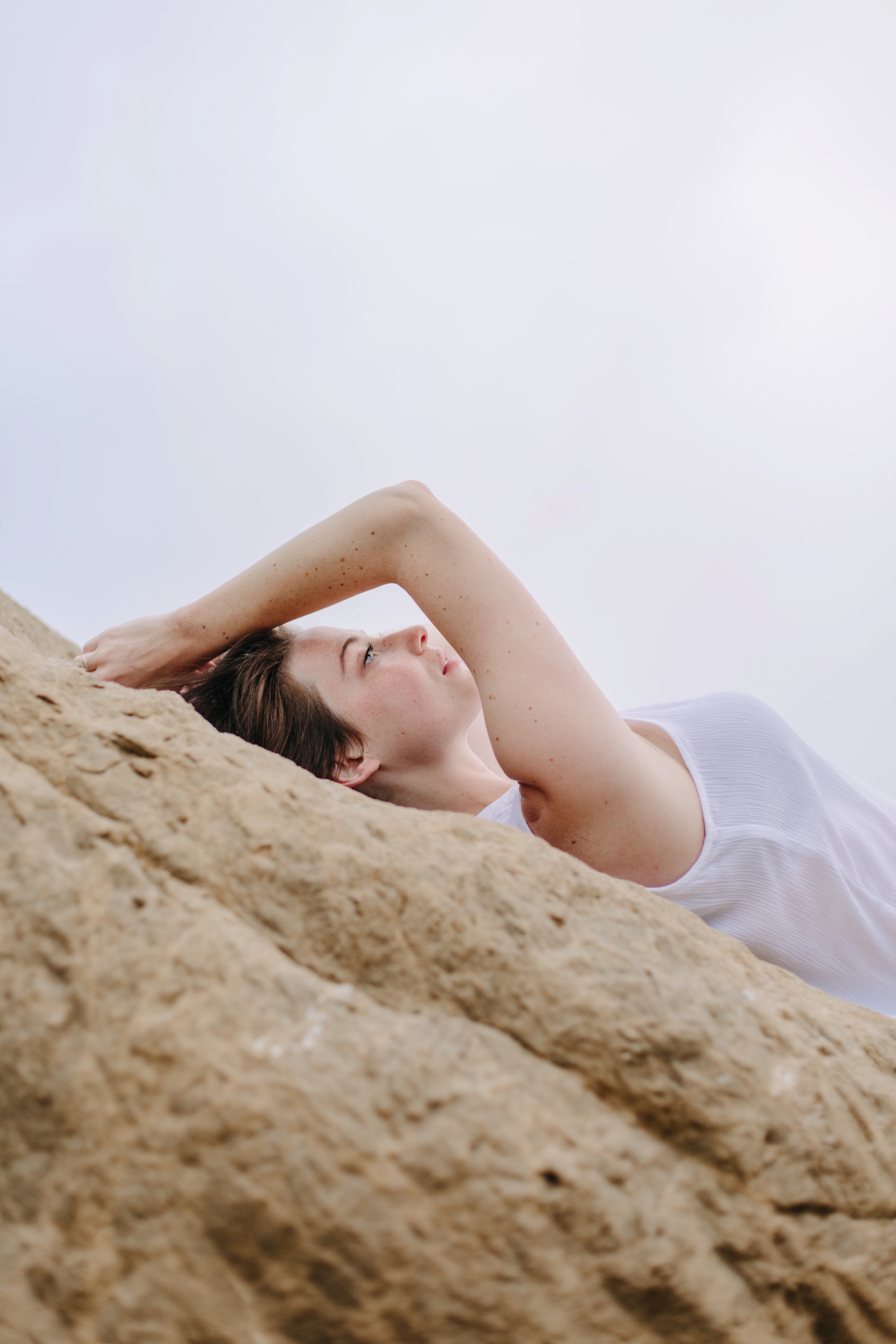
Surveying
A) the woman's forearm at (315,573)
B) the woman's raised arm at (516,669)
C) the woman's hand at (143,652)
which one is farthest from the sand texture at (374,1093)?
the woman's hand at (143,652)

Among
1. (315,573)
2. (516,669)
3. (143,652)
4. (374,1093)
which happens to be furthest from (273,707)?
(374,1093)

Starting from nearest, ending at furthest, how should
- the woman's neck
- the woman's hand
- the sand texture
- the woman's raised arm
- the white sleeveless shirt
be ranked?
the sand texture → the woman's raised arm → the white sleeveless shirt → the woman's hand → the woman's neck

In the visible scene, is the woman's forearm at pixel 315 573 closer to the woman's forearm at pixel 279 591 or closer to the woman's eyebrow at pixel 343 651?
the woman's forearm at pixel 279 591

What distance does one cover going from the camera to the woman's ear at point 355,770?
1887 mm

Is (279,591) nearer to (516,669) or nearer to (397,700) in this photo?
(397,700)

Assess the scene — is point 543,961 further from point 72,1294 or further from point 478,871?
point 72,1294

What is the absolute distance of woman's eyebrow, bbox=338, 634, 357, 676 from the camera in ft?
6.31

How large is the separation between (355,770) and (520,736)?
611 mm

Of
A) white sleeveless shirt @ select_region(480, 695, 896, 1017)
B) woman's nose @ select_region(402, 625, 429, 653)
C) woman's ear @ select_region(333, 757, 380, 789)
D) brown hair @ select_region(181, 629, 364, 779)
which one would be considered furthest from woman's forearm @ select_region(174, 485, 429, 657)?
white sleeveless shirt @ select_region(480, 695, 896, 1017)

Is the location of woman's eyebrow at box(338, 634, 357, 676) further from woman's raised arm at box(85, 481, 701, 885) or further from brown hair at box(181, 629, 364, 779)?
woman's raised arm at box(85, 481, 701, 885)

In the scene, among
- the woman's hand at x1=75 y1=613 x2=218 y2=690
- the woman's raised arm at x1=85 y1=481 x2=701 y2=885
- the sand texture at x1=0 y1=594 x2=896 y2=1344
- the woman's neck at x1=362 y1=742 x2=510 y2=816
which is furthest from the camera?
the woman's neck at x1=362 y1=742 x2=510 y2=816

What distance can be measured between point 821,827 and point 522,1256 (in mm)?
1168

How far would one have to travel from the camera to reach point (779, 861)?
1566 millimetres

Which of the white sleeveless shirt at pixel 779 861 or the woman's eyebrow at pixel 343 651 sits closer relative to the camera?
the white sleeveless shirt at pixel 779 861
